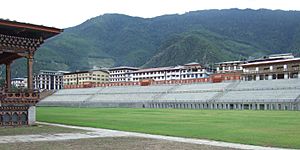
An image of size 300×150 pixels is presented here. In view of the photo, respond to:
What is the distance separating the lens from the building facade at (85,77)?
6309 inches

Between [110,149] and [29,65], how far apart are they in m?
19.7

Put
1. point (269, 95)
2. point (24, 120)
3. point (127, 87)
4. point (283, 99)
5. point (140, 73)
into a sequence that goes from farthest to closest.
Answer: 1. point (140, 73)
2. point (127, 87)
3. point (269, 95)
4. point (283, 99)
5. point (24, 120)

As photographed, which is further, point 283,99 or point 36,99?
point 283,99

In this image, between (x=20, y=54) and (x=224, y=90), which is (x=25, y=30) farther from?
(x=224, y=90)

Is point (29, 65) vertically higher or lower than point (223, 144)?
higher

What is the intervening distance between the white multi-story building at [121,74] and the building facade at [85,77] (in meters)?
2.85

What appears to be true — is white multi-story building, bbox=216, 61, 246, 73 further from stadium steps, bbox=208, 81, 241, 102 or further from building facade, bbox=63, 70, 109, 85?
building facade, bbox=63, 70, 109, 85

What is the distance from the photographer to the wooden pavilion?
3266cm

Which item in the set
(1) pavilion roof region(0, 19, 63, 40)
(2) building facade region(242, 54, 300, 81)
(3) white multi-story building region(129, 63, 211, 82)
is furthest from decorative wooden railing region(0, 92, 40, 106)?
(3) white multi-story building region(129, 63, 211, 82)

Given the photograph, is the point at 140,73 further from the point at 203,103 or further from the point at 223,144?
the point at 223,144

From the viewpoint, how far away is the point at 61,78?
6786 inches

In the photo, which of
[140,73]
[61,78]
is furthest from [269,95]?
[61,78]

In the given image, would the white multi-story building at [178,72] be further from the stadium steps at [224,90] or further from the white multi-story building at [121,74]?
the stadium steps at [224,90]

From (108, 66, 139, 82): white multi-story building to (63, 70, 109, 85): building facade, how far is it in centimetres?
285
